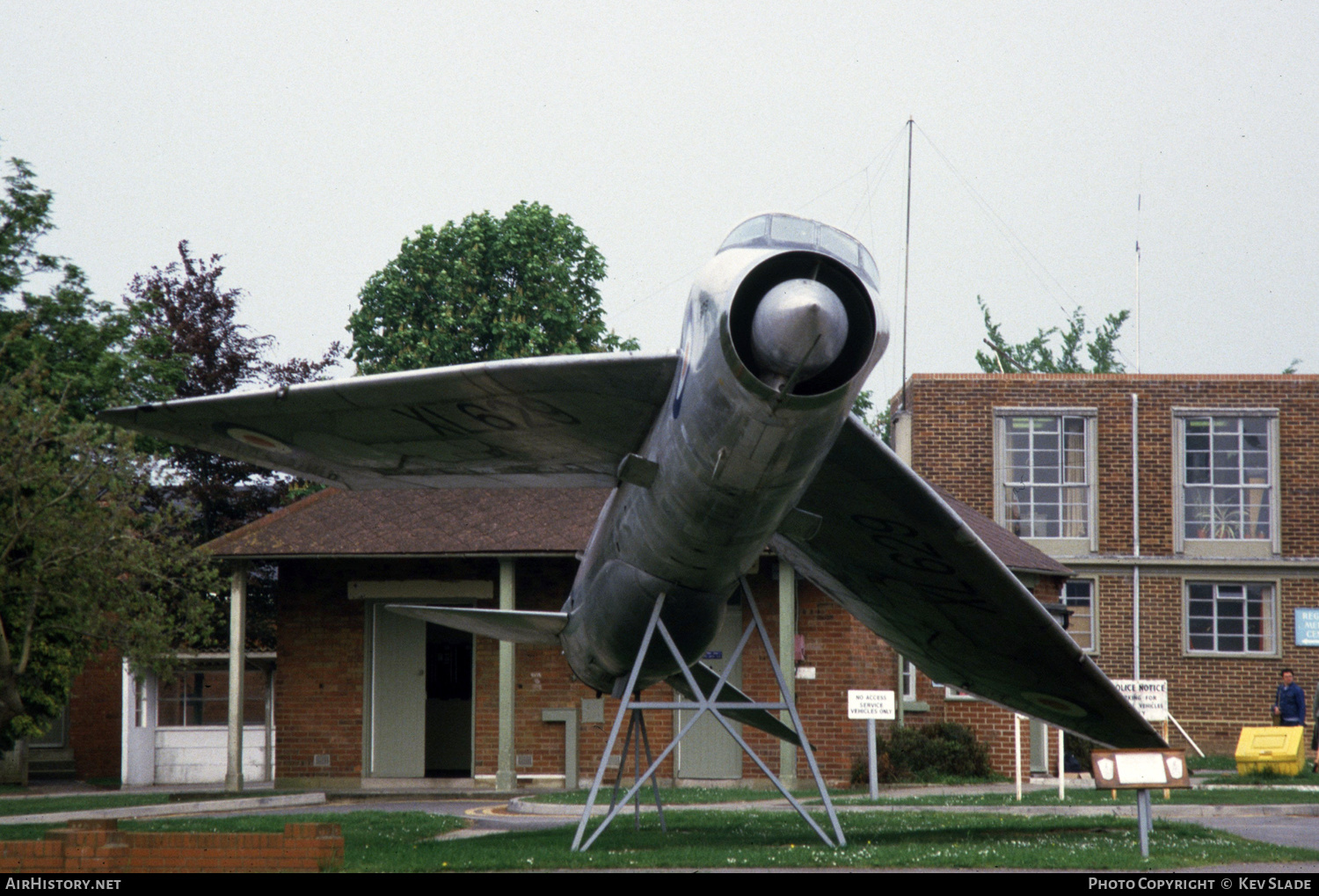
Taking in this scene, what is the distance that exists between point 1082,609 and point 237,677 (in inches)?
640

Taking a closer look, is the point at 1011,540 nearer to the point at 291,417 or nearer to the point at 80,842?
the point at 291,417

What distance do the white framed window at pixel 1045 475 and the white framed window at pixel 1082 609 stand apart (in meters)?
0.79

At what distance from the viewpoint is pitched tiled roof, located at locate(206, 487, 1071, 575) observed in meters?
20.9

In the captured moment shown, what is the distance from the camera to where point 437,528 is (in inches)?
857

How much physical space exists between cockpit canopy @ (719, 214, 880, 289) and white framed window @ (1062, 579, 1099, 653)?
20.3 m

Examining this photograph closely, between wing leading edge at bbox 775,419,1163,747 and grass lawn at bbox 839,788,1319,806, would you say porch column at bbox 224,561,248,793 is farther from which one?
wing leading edge at bbox 775,419,1163,747

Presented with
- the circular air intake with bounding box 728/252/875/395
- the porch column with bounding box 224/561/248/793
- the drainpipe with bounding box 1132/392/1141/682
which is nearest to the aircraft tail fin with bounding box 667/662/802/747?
the circular air intake with bounding box 728/252/875/395

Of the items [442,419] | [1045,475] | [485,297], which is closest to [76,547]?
[442,419]

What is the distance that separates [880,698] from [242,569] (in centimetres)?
1055

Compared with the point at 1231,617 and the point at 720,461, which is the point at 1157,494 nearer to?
the point at 1231,617

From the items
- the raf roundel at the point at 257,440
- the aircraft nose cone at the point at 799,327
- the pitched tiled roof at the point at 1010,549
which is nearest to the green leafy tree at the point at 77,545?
the raf roundel at the point at 257,440

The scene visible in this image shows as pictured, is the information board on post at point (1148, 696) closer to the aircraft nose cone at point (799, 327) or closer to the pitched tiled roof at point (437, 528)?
the pitched tiled roof at point (437, 528)

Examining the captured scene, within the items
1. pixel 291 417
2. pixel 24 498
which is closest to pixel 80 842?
pixel 291 417

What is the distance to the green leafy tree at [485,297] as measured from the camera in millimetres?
33250
